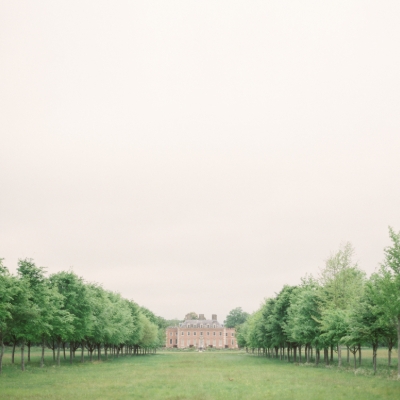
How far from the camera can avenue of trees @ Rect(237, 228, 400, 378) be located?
3894 cm

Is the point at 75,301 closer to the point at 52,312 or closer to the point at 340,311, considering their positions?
the point at 52,312

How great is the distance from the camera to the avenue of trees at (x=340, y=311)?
1533 inches

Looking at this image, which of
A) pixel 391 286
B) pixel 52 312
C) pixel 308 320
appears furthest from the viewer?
pixel 308 320

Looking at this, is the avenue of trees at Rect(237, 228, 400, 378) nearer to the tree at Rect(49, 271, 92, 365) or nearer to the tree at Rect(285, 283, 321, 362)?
the tree at Rect(285, 283, 321, 362)

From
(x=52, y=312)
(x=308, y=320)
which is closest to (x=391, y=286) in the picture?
(x=308, y=320)

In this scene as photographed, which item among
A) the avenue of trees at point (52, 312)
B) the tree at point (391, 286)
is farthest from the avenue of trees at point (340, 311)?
the avenue of trees at point (52, 312)

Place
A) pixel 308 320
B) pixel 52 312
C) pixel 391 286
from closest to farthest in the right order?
1. pixel 391 286
2. pixel 52 312
3. pixel 308 320

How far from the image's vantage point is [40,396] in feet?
93.7

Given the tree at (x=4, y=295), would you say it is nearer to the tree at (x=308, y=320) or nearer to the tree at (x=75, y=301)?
the tree at (x=75, y=301)

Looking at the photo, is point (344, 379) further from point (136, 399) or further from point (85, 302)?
point (85, 302)

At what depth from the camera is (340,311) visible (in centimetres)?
5588

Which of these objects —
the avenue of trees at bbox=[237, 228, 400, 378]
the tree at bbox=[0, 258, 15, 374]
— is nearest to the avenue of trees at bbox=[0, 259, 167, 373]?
the tree at bbox=[0, 258, 15, 374]

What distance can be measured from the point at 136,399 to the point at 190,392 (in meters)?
4.36

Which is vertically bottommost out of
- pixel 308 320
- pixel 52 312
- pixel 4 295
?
pixel 308 320
